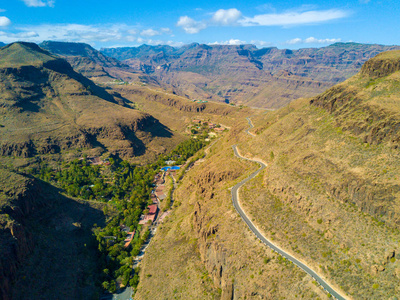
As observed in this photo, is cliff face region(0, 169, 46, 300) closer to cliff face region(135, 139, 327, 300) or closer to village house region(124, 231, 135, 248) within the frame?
village house region(124, 231, 135, 248)

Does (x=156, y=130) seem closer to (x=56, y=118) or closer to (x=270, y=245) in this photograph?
(x=56, y=118)

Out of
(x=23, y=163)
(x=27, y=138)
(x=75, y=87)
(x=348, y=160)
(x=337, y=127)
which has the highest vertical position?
(x=75, y=87)

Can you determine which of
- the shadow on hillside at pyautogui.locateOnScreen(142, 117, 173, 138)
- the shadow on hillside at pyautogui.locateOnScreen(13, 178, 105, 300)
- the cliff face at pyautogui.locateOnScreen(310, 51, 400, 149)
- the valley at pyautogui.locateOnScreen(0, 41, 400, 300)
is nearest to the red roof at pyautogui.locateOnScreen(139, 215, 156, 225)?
the valley at pyautogui.locateOnScreen(0, 41, 400, 300)

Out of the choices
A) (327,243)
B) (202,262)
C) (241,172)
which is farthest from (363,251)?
(241,172)

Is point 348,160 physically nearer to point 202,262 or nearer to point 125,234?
point 202,262

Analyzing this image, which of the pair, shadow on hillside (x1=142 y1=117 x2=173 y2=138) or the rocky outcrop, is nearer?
the rocky outcrop

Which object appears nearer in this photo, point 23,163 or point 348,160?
point 348,160

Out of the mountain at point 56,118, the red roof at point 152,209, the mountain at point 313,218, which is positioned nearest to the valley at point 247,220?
the mountain at point 313,218
